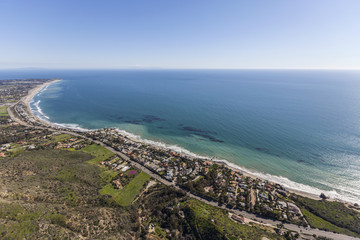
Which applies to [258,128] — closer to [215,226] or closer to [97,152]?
[215,226]

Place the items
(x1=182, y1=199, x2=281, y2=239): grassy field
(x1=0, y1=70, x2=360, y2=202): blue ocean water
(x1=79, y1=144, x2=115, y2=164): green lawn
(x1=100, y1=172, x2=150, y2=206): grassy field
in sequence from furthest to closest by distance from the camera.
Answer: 1. (x1=79, y1=144, x2=115, y2=164): green lawn
2. (x1=0, y1=70, x2=360, y2=202): blue ocean water
3. (x1=100, y1=172, x2=150, y2=206): grassy field
4. (x1=182, y1=199, x2=281, y2=239): grassy field

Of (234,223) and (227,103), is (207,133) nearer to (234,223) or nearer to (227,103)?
(234,223)

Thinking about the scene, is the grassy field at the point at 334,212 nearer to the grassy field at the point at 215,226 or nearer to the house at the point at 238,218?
the grassy field at the point at 215,226

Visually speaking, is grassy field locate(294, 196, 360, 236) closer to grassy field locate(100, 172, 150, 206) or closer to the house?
the house

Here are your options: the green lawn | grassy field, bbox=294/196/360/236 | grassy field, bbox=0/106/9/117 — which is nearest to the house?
grassy field, bbox=294/196/360/236

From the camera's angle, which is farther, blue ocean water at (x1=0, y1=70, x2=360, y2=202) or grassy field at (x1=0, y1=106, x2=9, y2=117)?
grassy field at (x1=0, y1=106, x2=9, y2=117)

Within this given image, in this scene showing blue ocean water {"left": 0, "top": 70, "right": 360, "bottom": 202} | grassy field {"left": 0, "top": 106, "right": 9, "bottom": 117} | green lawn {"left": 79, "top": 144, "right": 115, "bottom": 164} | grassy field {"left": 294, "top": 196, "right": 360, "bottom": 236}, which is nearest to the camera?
grassy field {"left": 294, "top": 196, "right": 360, "bottom": 236}

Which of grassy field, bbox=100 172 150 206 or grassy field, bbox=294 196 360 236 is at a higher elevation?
grassy field, bbox=100 172 150 206
